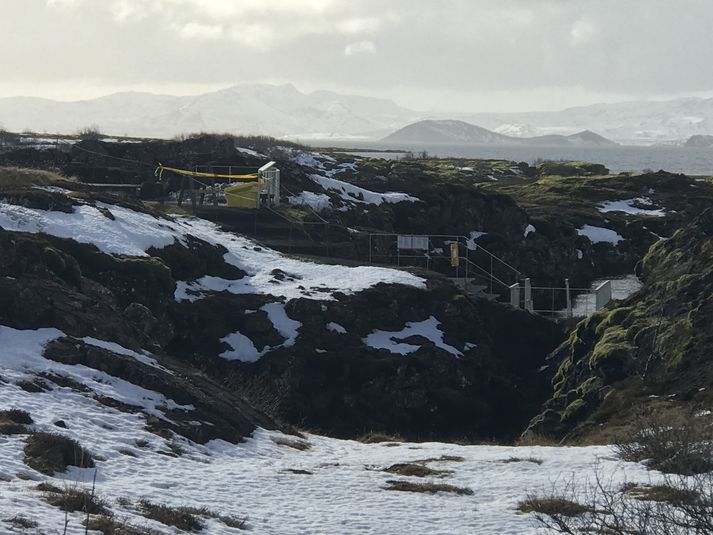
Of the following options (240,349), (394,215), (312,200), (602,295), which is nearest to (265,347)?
(240,349)

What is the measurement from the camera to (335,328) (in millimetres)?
44281

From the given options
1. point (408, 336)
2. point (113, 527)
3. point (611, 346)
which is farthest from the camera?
point (408, 336)

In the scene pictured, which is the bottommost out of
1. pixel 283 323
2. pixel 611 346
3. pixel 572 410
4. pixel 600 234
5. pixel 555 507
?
pixel 572 410

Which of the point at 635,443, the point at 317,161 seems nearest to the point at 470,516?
the point at 635,443

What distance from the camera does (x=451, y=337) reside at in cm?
4628

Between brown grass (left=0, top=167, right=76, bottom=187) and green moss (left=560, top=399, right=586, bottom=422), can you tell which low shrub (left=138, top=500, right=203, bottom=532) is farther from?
brown grass (left=0, top=167, right=76, bottom=187)

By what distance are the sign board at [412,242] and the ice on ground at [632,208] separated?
37.1 meters

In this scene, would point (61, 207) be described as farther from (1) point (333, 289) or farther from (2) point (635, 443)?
(2) point (635, 443)

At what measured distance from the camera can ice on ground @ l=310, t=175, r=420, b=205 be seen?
73.7 meters

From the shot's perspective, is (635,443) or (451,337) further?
(451,337)

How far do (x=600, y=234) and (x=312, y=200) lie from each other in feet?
82.6

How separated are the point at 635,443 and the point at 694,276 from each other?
15155mm

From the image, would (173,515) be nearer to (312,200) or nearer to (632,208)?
(312,200)

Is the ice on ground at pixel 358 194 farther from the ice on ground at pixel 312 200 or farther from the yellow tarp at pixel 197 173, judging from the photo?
the yellow tarp at pixel 197 173
